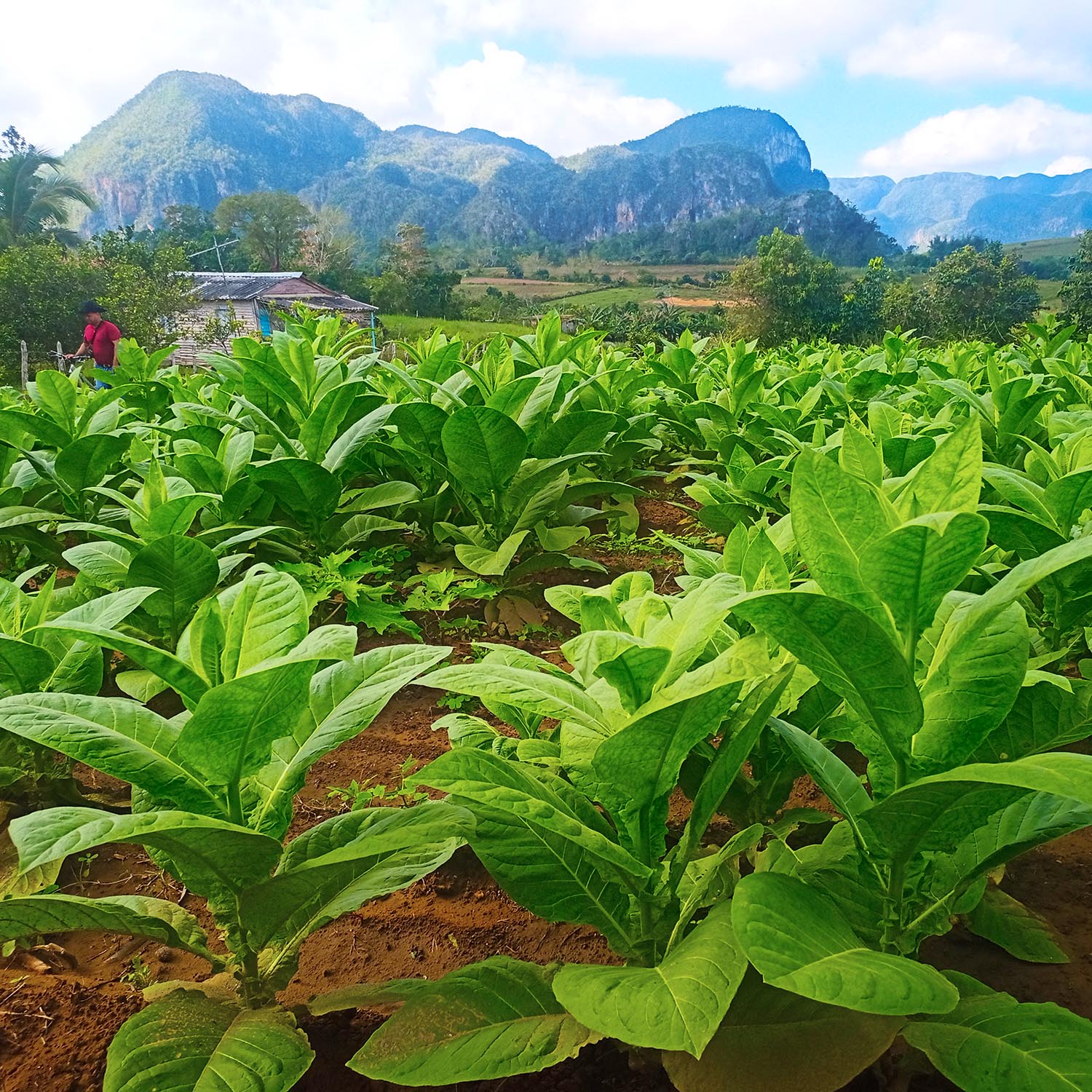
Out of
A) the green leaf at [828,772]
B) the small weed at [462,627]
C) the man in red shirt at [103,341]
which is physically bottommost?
→ the small weed at [462,627]

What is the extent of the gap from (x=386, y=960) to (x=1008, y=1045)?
0.95 metres

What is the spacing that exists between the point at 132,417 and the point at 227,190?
5253 inches

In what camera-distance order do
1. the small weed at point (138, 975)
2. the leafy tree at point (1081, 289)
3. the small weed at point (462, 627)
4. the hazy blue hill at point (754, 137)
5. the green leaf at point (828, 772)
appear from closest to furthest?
the green leaf at point (828, 772), the small weed at point (138, 975), the small weed at point (462, 627), the leafy tree at point (1081, 289), the hazy blue hill at point (754, 137)

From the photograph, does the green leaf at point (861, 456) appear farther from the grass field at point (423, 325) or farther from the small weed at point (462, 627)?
the grass field at point (423, 325)

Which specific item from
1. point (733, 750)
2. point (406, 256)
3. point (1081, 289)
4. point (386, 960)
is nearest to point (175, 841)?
point (386, 960)

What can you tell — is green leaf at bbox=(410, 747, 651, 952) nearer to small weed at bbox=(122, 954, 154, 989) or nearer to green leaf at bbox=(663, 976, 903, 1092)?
green leaf at bbox=(663, 976, 903, 1092)

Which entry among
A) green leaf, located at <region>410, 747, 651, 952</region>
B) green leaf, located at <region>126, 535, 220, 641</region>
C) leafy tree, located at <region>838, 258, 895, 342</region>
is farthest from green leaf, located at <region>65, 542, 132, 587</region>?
leafy tree, located at <region>838, 258, 895, 342</region>

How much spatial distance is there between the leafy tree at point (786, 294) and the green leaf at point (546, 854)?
4767 cm

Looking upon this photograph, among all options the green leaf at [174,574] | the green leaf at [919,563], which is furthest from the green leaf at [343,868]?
the green leaf at [174,574]

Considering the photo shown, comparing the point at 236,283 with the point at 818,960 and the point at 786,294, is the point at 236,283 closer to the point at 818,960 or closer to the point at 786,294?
the point at 786,294

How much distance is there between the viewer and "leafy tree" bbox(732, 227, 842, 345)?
46562 millimetres

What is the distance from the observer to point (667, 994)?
3.01 feet

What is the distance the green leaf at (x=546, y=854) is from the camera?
1.05 metres

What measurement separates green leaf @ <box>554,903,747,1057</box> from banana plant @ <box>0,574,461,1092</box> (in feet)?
0.86
